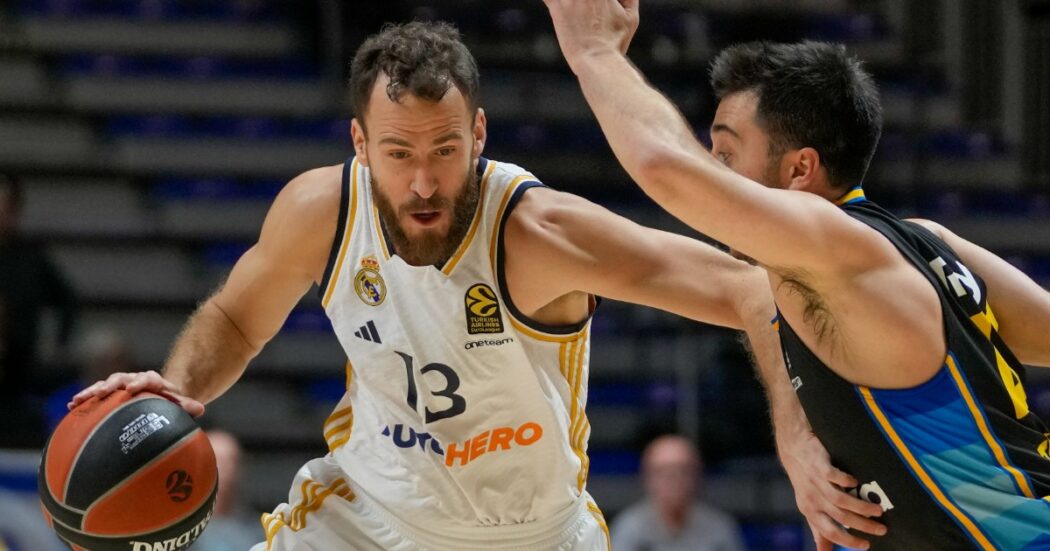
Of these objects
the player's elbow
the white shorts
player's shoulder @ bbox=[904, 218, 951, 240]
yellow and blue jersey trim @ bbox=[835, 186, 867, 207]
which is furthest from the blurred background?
the player's elbow

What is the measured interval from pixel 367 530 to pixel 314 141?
6285mm

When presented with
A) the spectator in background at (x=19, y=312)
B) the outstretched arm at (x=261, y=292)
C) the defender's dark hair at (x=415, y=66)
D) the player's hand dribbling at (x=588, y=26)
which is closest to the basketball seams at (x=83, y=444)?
the outstretched arm at (x=261, y=292)

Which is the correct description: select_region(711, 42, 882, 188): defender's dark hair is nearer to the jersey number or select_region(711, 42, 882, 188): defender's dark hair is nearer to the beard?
the beard

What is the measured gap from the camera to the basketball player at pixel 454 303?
3754 mm

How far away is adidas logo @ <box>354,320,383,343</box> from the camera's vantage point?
3.89m

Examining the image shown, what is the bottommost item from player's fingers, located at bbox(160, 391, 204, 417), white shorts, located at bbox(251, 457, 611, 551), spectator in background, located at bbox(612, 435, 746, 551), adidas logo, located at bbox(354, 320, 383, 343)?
spectator in background, located at bbox(612, 435, 746, 551)

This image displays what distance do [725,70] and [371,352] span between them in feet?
4.15

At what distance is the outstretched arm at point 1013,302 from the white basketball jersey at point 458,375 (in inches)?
42.6

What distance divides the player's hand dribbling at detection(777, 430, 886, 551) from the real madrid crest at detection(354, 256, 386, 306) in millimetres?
1210

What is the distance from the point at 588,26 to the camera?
3.13m

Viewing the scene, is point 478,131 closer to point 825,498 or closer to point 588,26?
point 588,26

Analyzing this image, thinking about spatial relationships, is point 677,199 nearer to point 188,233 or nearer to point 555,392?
point 555,392

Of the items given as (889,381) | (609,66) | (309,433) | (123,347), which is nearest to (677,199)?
(609,66)

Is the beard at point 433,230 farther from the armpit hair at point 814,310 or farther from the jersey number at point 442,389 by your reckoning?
the armpit hair at point 814,310
